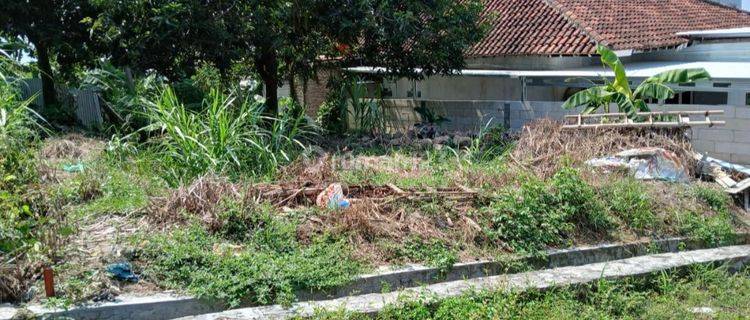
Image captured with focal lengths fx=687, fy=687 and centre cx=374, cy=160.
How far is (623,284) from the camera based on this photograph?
6129 mm

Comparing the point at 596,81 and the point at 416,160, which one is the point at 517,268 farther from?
the point at 596,81

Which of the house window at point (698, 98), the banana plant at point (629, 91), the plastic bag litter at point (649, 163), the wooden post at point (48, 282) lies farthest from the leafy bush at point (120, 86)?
the house window at point (698, 98)

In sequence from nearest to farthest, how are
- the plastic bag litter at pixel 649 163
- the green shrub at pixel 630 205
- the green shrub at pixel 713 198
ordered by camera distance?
the green shrub at pixel 630 205
the green shrub at pixel 713 198
the plastic bag litter at pixel 649 163

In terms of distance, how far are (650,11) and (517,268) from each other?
1456cm

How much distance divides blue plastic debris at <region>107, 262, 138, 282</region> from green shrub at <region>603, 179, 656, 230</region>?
4.88m

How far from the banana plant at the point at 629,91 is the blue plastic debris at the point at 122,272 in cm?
807

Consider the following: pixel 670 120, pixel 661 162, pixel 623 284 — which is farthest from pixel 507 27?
pixel 623 284

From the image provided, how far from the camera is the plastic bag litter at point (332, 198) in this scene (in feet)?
21.9

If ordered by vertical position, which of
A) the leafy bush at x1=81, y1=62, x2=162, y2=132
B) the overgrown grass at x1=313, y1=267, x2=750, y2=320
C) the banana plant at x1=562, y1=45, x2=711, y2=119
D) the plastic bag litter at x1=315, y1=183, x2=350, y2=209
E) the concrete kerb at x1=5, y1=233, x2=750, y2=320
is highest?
the leafy bush at x1=81, y1=62, x2=162, y2=132

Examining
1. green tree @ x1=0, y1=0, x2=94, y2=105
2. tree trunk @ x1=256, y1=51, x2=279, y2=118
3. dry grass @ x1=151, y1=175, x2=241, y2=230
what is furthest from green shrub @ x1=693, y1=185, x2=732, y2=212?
green tree @ x1=0, y1=0, x2=94, y2=105

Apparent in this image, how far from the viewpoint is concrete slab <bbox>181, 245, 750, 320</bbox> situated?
506cm

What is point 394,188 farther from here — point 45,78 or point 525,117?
point 45,78

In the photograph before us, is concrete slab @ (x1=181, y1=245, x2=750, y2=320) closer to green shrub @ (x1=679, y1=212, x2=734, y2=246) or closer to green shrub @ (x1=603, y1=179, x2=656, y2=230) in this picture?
green shrub @ (x1=679, y1=212, x2=734, y2=246)

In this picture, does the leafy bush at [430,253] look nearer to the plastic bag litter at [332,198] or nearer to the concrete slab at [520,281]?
the concrete slab at [520,281]
